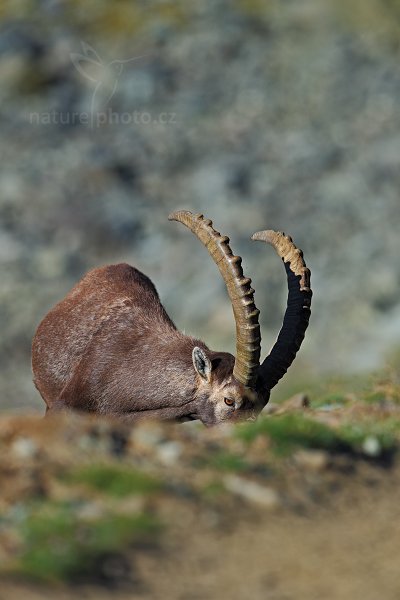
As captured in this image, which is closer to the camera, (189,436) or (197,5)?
(189,436)

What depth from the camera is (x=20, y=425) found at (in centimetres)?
→ 1152

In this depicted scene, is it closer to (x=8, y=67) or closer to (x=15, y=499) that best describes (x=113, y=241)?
(x=8, y=67)

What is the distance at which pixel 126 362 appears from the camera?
16.8m

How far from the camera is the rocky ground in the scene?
891 cm

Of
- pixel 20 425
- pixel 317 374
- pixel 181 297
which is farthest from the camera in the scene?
pixel 181 297

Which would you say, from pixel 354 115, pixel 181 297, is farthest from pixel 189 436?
pixel 354 115

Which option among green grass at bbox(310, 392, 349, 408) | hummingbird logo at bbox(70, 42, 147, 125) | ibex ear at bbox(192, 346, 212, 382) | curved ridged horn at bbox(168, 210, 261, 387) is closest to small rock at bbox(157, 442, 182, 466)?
curved ridged horn at bbox(168, 210, 261, 387)

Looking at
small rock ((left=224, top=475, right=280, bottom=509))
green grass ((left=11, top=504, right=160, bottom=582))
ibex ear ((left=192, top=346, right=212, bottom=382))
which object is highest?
ibex ear ((left=192, top=346, right=212, bottom=382))

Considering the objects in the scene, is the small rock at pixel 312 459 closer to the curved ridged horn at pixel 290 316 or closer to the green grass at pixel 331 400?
the curved ridged horn at pixel 290 316

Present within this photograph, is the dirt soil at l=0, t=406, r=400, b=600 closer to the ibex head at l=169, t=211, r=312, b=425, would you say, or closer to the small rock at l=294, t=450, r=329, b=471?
the small rock at l=294, t=450, r=329, b=471

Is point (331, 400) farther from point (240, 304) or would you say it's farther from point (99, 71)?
point (99, 71)

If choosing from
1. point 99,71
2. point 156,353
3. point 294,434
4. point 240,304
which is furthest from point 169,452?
point 99,71

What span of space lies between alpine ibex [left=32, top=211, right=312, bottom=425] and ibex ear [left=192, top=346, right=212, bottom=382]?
0.01 m

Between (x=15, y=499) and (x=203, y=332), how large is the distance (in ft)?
128
